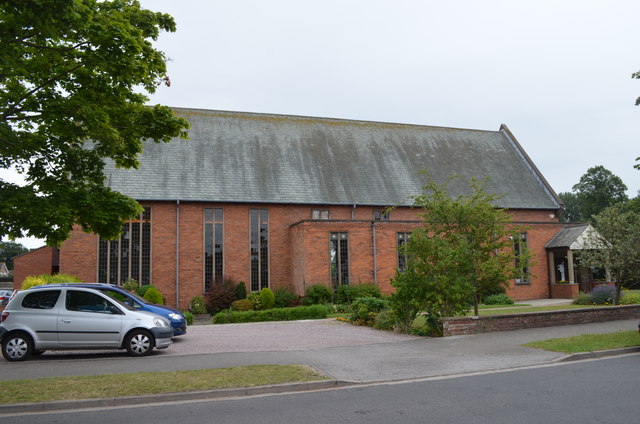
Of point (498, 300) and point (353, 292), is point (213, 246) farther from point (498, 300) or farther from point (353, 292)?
point (498, 300)

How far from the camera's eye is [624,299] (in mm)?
22703

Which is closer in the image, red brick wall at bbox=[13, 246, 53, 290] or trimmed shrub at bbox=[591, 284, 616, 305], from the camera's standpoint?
trimmed shrub at bbox=[591, 284, 616, 305]

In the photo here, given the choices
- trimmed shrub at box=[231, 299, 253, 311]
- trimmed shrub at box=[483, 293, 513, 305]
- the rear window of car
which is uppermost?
the rear window of car

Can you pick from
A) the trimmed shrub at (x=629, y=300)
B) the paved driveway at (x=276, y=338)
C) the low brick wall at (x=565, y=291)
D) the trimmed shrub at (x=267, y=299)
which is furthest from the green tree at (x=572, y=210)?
the paved driveway at (x=276, y=338)

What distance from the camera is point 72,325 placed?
11.3 m

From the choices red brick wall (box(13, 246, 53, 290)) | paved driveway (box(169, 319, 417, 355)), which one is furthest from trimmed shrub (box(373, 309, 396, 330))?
red brick wall (box(13, 246, 53, 290))

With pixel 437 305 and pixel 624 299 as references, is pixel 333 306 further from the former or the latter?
pixel 624 299

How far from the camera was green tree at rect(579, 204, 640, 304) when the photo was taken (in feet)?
61.2

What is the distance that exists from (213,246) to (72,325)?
15.4 meters

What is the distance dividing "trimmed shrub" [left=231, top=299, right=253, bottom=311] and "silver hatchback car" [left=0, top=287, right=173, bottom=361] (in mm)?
12299

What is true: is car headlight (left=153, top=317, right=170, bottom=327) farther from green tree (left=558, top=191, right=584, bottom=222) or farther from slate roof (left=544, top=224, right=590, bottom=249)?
green tree (left=558, top=191, right=584, bottom=222)

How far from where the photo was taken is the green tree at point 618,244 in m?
18.7

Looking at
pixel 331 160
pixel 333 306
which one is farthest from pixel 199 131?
pixel 333 306

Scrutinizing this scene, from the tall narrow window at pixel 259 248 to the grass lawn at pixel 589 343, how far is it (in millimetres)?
17027
